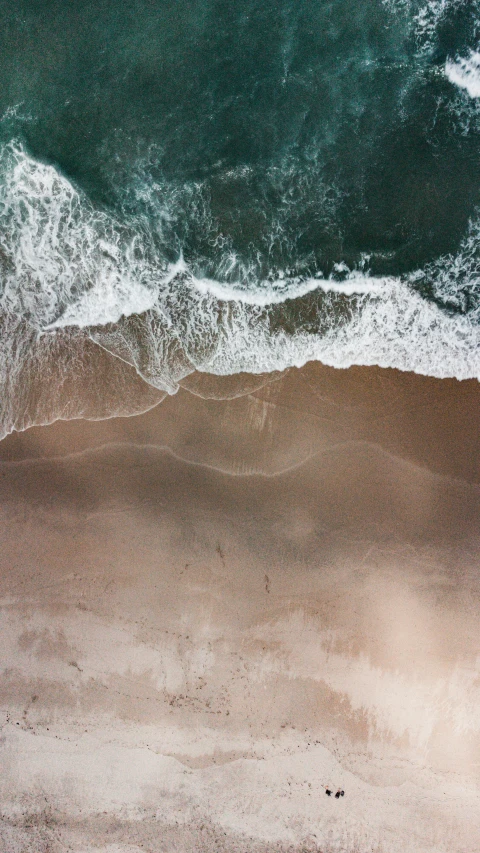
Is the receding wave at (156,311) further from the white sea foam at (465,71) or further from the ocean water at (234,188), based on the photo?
the white sea foam at (465,71)

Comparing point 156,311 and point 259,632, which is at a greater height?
point 156,311

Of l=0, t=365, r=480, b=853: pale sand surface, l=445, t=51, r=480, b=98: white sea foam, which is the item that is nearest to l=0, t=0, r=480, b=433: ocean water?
l=445, t=51, r=480, b=98: white sea foam

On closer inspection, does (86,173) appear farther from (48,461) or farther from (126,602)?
(126,602)

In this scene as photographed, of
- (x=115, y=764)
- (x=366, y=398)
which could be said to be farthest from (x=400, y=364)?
(x=115, y=764)

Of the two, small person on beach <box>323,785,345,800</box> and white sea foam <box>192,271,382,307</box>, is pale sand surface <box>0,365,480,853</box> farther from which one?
white sea foam <box>192,271,382,307</box>

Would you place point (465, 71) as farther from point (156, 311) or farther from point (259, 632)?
point (259, 632)

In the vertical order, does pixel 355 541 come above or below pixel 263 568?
above

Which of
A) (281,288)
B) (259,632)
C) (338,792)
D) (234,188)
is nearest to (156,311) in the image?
(281,288)
